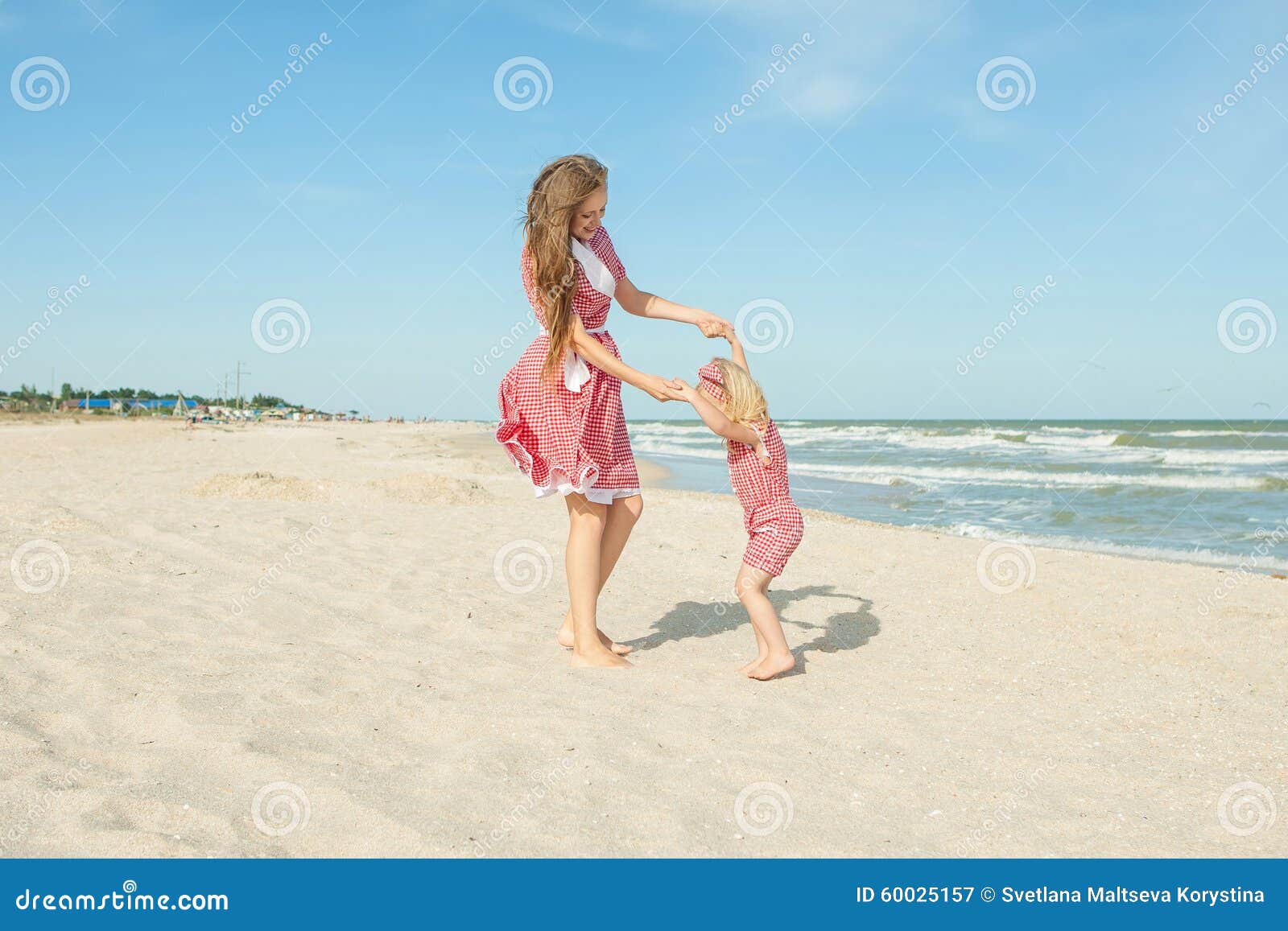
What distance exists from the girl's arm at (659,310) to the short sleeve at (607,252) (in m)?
0.04

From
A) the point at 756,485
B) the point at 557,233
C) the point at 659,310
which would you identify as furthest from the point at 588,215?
the point at 756,485

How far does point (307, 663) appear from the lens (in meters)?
3.45

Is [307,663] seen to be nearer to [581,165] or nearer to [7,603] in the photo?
[7,603]

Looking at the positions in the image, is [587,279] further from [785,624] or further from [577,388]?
[785,624]

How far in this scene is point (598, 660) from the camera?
3711 mm

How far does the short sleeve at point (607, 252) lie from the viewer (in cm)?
394

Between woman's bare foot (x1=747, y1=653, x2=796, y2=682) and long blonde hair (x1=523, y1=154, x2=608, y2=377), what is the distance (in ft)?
5.00

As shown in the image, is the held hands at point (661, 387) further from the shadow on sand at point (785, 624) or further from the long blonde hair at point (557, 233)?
the shadow on sand at point (785, 624)

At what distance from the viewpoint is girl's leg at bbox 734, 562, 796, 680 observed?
371cm

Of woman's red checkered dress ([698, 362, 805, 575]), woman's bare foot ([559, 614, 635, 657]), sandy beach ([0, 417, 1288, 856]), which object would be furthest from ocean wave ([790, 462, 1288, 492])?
woman's bare foot ([559, 614, 635, 657])

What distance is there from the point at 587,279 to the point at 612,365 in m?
0.41

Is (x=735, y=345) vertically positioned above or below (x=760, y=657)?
above
